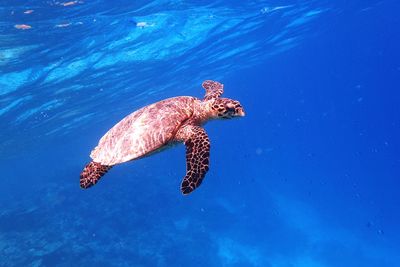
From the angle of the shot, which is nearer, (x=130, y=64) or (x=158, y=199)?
(x=130, y=64)

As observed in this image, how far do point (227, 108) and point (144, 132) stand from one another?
5.39 feet

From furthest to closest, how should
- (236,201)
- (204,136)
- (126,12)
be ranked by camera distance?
1. (236,201)
2. (126,12)
3. (204,136)

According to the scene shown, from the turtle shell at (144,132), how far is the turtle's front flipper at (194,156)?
32cm

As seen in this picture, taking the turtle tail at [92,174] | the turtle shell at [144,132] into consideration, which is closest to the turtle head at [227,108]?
the turtle shell at [144,132]

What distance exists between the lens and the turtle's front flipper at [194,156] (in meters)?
5.15

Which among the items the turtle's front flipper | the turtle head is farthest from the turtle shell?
the turtle head

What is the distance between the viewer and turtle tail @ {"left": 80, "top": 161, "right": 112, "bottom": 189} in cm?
627

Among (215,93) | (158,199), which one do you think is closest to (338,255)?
(158,199)

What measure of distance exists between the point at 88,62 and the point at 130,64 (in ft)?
15.3

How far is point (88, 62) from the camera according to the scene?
22.8 metres

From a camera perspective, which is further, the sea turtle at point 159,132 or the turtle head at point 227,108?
the turtle head at point 227,108

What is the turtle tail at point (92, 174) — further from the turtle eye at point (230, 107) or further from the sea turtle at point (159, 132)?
the turtle eye at point (230, 107)

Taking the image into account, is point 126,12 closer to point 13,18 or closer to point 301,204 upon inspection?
point 13,18

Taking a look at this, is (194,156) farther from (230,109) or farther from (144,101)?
(144,101)
